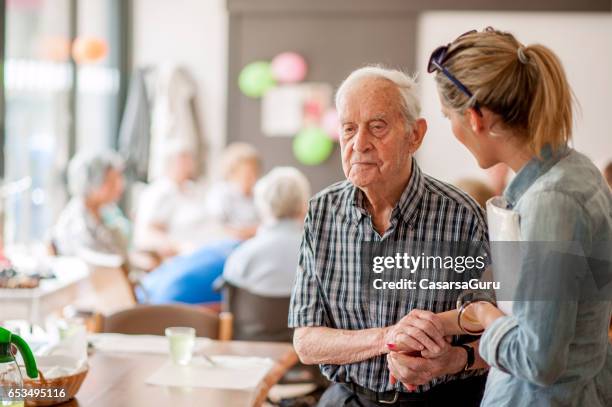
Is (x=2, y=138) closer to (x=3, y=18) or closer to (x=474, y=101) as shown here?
(x=3, y=18)

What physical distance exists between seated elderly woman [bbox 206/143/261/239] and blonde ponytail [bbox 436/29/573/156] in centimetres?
487

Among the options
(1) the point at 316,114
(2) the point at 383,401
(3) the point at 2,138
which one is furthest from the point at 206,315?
(1) the point at 316,114

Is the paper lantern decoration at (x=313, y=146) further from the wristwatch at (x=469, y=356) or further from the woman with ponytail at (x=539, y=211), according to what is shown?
the woman with ponytail at (x=539, y=211)

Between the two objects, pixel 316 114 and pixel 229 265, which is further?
pixel 316 114

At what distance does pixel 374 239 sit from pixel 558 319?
0.66 meters

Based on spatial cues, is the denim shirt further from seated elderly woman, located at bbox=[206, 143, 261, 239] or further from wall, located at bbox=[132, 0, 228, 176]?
wall, located at bbox=[132, 0, 228, 176]

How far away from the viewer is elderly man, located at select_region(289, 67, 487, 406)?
1.81m

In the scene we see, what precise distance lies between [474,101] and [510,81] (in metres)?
0.06

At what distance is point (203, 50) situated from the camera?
7.41 meters

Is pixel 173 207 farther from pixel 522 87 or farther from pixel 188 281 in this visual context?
pixel 522 87

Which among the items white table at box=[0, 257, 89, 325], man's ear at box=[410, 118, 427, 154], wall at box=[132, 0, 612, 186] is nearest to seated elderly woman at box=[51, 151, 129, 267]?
white table at box=[0, 257, 89, 325]

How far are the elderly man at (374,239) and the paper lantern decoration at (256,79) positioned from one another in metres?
5.20

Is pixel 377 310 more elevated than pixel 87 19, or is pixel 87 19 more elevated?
pixel 87 19

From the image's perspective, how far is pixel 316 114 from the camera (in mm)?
7172
